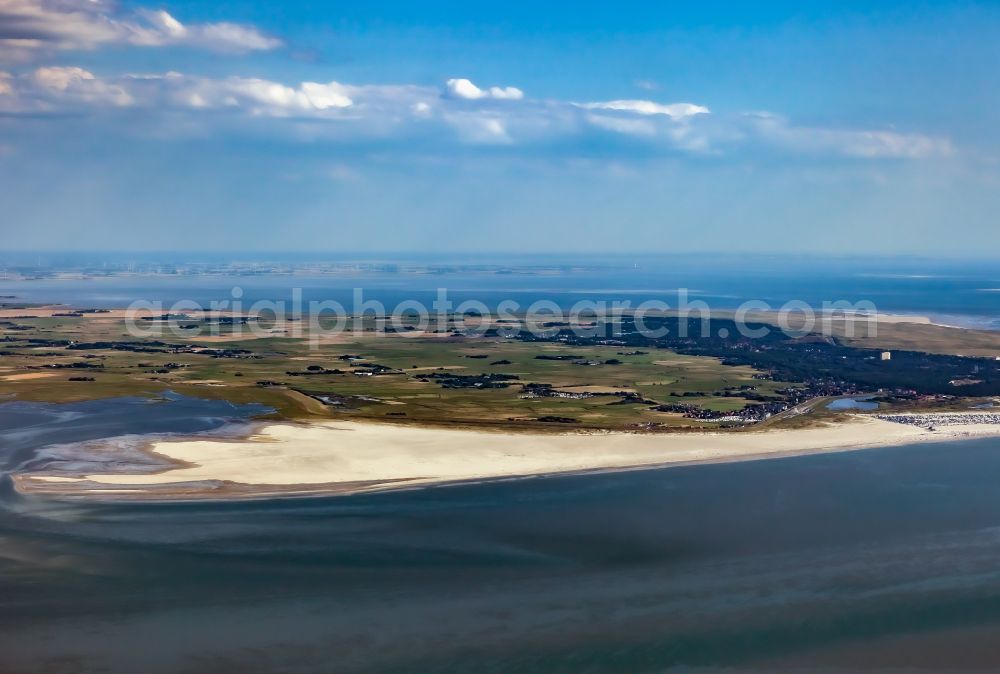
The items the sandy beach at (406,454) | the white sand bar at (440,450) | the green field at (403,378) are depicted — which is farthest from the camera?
the green field at (403,378)

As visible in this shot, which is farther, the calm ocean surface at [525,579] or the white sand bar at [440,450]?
the white sand bar at [440,450]

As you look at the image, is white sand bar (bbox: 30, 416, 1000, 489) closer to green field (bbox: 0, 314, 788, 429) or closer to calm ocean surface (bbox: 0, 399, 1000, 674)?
calm ocean surface (bbox: 0, 399, 1000, 674)

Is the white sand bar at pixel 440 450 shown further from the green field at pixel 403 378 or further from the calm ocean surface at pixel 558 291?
the calm ocean surface at pixel 558 291

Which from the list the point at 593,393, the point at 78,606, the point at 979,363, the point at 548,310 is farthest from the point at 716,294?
the point at 78,606

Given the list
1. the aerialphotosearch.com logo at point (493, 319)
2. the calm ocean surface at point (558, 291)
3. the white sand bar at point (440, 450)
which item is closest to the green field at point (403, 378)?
the white sand bar at point (440, 450)

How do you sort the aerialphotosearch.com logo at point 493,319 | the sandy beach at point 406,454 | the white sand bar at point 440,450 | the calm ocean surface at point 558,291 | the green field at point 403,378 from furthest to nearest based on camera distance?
the calm ocean surface at point 558,291, the aerialphotosearch.com logo at point 493,319, the green field at point 403,378, the white sand bar at point 440,450, the sandy beach at point 406,454

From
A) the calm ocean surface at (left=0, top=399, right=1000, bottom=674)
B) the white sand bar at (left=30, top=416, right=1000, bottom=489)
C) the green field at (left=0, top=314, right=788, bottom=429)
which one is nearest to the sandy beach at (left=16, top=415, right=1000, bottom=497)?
the white sand bar at (left=30, top=416, right=1000, bottom=489)
